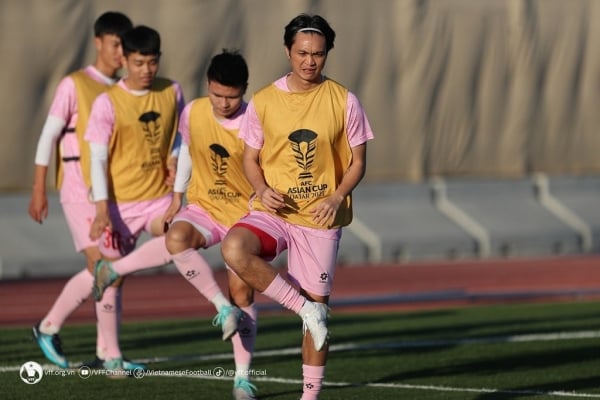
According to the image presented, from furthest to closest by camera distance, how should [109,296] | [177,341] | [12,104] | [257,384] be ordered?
[12,104] < [177,341] < [109,296] < [257,384]

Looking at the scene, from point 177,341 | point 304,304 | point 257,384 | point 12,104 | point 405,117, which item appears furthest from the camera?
point 405,117

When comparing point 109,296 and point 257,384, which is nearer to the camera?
point 257,384

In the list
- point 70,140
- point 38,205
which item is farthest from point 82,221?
point 70,140

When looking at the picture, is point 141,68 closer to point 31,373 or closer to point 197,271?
point 197,271

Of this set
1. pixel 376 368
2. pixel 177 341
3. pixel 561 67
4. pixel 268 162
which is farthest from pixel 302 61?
pixel 561 67

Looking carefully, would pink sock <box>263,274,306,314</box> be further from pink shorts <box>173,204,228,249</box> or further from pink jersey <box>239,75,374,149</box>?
pink shorts <box>173,204,228,249</box>

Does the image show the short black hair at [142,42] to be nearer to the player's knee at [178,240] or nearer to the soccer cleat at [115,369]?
the player's knee at [178,240]

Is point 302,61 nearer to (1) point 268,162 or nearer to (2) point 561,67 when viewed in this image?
(1) point 268,162

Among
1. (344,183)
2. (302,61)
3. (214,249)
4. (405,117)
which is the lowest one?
(214,249)

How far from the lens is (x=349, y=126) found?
807 centimetres

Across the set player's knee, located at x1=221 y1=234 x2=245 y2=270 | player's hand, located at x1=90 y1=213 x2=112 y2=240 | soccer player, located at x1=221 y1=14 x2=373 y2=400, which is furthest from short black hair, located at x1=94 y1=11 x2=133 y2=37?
player's knee, located at x1=221 y1=234 x2=245 y2=270

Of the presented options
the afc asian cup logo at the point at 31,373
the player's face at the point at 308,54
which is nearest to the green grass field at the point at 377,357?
the afc asian cup logo at the point at 31,373

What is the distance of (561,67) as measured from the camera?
24312 mm

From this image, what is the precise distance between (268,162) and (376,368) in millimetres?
2615
